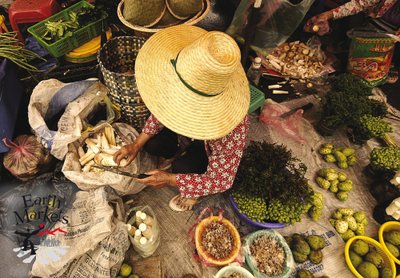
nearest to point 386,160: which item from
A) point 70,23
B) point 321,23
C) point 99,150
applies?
point 321,23

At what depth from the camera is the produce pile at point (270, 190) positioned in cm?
245

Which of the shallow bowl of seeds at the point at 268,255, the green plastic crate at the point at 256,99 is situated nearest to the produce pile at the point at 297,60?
the green plastic crate at the point at 256,99

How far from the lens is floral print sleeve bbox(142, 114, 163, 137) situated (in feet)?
7.96

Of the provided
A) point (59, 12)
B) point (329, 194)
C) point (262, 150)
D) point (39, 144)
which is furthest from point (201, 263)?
point (59, 12)

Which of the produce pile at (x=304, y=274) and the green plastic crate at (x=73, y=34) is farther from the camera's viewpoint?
the green plastic crate at (x=73, y=34)

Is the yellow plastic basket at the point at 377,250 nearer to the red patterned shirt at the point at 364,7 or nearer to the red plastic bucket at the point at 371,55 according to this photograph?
the red plastic bucket at the point at 371,55

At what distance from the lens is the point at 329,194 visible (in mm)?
3000

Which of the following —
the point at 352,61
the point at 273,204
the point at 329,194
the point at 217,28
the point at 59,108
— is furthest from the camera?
the point at 352,61

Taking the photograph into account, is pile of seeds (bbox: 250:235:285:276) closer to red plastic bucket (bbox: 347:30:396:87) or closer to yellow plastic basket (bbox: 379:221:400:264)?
yellow plastic basket (bbox: 379:221:400:264)

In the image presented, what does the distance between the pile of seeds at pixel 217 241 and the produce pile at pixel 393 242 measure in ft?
4.43

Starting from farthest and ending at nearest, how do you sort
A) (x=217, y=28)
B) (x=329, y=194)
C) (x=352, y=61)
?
(x=352, y=61) < (x=217, y=28) < (x=329, y=194)

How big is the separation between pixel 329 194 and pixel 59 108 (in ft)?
8.66

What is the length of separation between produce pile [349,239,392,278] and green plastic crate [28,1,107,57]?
315 centimetres

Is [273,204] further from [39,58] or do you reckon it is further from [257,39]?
[39,58]
